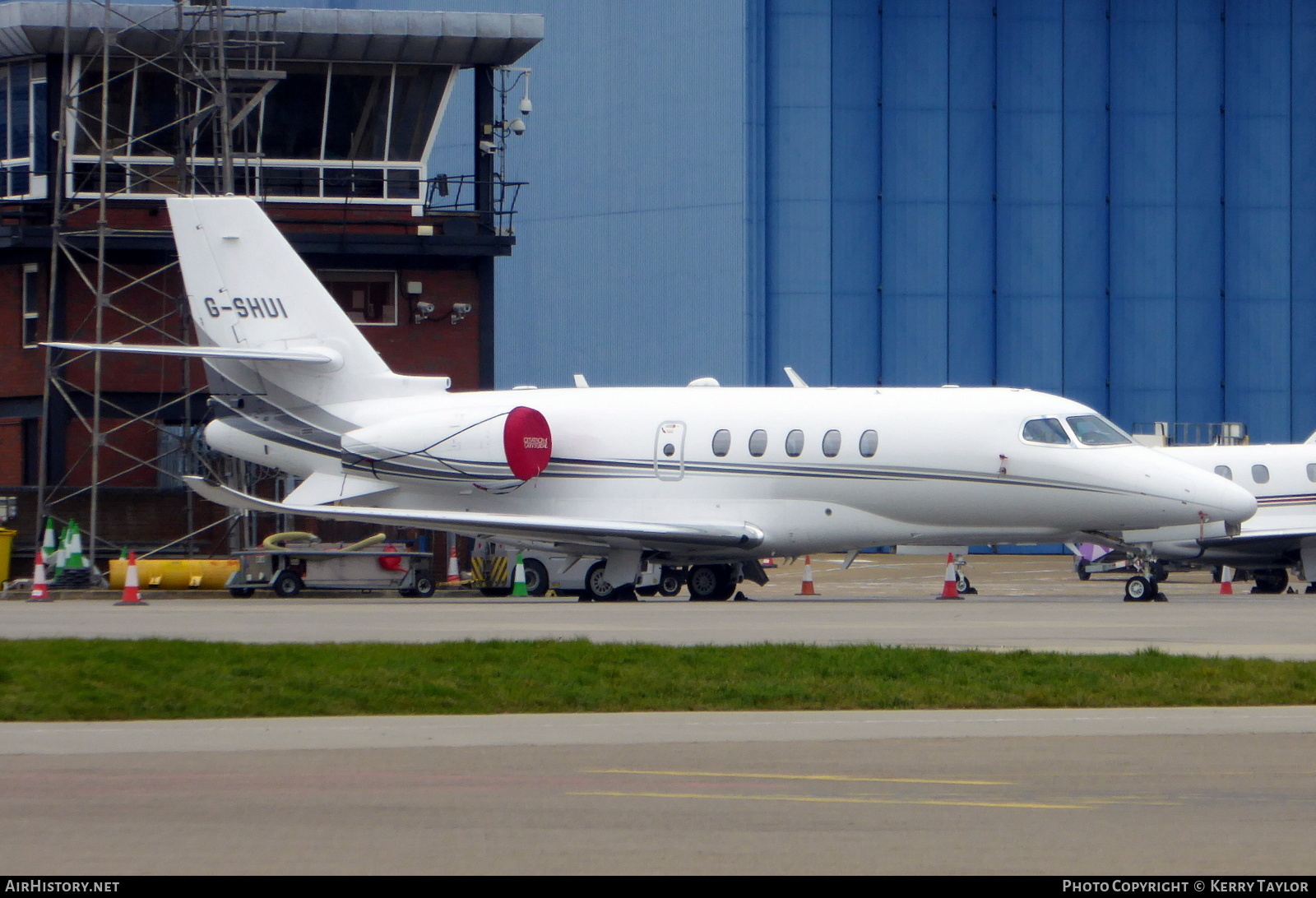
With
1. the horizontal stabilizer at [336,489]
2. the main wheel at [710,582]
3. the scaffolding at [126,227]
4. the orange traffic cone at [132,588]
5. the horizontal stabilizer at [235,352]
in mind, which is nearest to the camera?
the orange traffic cone at [132,588]

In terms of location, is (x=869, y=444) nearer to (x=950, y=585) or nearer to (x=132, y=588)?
(x=950, y=585)

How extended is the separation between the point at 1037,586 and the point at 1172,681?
2622 centimetres

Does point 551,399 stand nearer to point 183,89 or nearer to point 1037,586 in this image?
point 183,89

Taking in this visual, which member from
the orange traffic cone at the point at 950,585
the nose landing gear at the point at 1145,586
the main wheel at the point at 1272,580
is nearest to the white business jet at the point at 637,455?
the nose landing gear at the point at 1145,586

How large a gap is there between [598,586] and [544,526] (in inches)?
77.3

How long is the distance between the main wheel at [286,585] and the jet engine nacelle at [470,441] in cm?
264

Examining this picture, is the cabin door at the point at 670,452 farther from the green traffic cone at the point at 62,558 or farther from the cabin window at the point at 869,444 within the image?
the green traffic cone at the point at 62,558

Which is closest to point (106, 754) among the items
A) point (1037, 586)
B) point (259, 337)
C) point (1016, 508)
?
point (1016, 508)

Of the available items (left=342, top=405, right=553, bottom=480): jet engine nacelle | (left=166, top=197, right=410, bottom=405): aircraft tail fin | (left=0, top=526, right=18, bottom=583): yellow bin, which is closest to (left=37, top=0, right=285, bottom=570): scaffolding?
(left=0, top=526, right=18, bottom=583): yellow bin

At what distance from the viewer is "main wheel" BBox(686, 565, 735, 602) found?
86.9 feet

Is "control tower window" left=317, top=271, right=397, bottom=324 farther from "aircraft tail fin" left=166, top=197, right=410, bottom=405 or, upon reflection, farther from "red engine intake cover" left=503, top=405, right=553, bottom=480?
"red engine intake cover" left=503, top=405, right=553, bottom=480

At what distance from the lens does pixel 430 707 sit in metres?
11.5

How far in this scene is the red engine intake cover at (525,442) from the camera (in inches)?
1016

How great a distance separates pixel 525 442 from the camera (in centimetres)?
2583
